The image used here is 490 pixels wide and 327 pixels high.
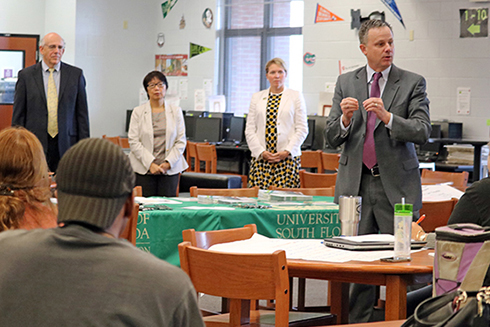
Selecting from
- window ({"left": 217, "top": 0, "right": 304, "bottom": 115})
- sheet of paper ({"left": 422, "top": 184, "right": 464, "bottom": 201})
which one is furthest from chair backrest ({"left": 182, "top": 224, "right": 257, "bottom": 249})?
window ({"left": 217, "top": 0, "right": 304, "bottom": 115})

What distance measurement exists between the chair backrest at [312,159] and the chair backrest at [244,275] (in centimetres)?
526

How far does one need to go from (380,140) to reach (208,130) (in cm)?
687

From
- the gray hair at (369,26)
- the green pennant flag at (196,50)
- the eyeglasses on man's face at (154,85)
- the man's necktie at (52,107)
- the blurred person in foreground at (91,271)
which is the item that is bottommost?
the blurred person in foreground at (91,271)

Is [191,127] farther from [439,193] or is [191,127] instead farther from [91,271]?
[91,271]

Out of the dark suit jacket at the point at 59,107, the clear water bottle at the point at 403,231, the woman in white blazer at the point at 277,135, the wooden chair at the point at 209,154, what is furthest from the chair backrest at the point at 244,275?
Result: the wooden chair at the point at 209,154

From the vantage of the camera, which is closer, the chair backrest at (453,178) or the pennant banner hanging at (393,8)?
the chair backrest at (453,178)

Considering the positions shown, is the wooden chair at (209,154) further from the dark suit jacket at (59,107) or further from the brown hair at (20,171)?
the brown hair at (20,171)

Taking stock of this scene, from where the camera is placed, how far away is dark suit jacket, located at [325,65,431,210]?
3.00 m

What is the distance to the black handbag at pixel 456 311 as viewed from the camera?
124cm

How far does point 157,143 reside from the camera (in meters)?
5.05

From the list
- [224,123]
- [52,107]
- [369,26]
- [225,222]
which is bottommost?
[225,222]

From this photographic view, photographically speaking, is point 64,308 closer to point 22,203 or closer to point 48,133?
point 22,203

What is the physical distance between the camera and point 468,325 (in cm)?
124

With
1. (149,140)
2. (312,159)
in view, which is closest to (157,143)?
(149,140)
